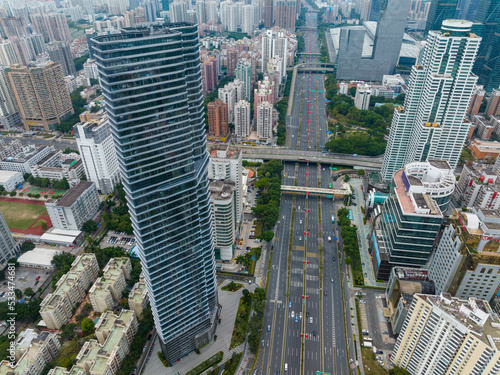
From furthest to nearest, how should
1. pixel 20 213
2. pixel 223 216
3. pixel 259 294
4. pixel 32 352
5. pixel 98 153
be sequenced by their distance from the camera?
pixel 98 153 < pixel 20 213 < pixel 223 216 < pixel 259 294 < pixel 32 352

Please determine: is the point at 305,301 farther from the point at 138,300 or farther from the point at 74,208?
the point at 74,208

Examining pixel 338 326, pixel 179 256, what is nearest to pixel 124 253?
pixel 179 256

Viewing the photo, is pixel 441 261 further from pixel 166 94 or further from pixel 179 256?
pixel 166 94

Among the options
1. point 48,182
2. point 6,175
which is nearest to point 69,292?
point 48,182

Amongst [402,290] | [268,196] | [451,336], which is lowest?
[268,196]

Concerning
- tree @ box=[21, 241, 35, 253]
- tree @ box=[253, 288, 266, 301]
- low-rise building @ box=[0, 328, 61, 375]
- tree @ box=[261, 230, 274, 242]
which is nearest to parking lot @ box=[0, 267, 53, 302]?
tree @ box=[21, 241, 35, 253]

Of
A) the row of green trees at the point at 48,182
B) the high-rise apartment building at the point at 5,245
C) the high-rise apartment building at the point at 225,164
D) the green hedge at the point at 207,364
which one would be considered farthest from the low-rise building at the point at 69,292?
the row of green trees at the point at 48,182

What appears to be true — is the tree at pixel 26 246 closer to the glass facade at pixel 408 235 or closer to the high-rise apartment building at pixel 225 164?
the high-rise apartment building at pixel 225 164
